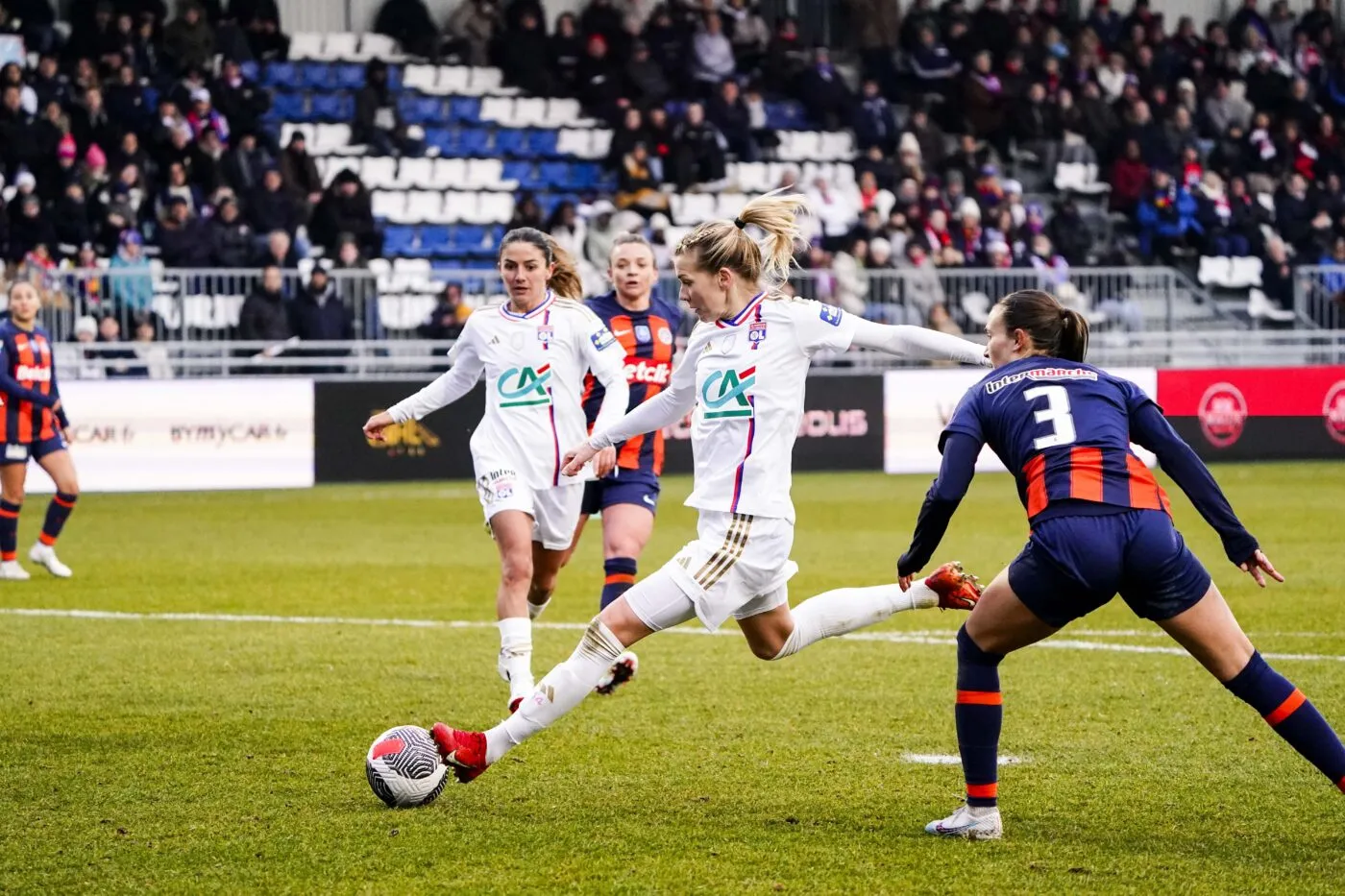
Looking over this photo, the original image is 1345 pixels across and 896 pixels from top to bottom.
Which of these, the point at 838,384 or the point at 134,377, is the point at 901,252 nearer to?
the point at 838,384

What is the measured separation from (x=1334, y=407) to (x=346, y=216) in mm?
12704

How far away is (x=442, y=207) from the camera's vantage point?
2527cm

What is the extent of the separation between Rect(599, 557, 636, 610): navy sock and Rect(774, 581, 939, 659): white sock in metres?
1.95

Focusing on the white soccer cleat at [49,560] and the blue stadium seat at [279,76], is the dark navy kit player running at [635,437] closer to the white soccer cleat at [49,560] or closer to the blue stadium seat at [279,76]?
the white soccer cleat at [49,560]

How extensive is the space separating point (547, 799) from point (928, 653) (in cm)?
372

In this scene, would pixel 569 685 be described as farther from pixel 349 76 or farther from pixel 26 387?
pixel 349 76

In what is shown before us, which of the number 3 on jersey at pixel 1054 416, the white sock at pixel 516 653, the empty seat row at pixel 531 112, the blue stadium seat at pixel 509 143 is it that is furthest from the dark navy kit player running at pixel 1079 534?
the empty seat row at pixel 531 112

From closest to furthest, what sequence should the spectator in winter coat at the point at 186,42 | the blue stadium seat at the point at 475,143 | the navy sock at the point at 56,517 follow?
1. the navy sock at the point at 56,517
2. the spectator in winter coat at the point at 186,42
3. the blue stadium seat at the point at 475,143

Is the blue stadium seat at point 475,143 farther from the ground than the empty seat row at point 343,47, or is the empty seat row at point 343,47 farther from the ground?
the empty seat row at point 343,47

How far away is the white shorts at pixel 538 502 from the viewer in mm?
7738

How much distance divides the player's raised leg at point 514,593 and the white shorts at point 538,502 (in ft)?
0.16

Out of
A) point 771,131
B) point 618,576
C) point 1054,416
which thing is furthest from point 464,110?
point 1054,416

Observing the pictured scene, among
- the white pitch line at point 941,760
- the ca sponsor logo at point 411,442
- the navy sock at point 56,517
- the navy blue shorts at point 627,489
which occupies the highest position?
the navy blue shorts at point 627,489

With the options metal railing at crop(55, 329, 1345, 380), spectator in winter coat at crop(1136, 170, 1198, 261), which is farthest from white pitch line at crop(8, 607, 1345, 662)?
spectator in winter coat at crop(1136, 170, 1198, 261)
